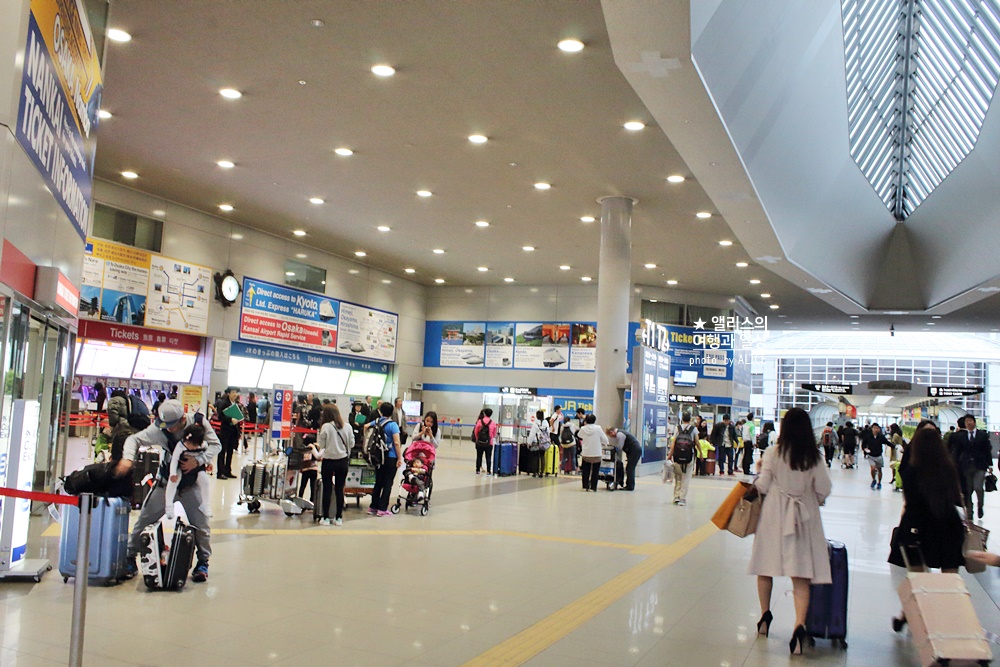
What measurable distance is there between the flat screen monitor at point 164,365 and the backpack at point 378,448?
13.3 metres

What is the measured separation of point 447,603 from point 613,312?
1273 cm

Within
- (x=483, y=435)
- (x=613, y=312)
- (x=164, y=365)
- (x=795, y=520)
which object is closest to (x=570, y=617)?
(x=795, y=520)

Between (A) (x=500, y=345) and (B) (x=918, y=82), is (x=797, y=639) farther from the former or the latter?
(A) (x=500, y=345)

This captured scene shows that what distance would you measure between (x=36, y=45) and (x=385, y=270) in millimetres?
25516

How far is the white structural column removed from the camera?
1811 cm

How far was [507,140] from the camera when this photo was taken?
15.0 meters

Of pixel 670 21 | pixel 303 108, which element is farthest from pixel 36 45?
pixel 303 108

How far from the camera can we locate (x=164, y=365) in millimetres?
22156

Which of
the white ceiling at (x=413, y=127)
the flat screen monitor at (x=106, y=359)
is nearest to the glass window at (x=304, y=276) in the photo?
the white ceiling at (x=413, y=127)

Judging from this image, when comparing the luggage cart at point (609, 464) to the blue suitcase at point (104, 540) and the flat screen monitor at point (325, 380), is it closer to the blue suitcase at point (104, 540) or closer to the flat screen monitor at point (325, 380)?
the blue suitcase at point (104, 540)

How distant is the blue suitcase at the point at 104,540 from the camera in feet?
20.4

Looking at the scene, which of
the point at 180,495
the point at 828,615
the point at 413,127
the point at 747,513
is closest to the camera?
the point at 828,615

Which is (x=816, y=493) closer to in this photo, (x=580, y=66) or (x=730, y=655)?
(x=730, y=655)

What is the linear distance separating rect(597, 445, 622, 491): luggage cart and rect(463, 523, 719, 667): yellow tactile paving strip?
22.8ft
